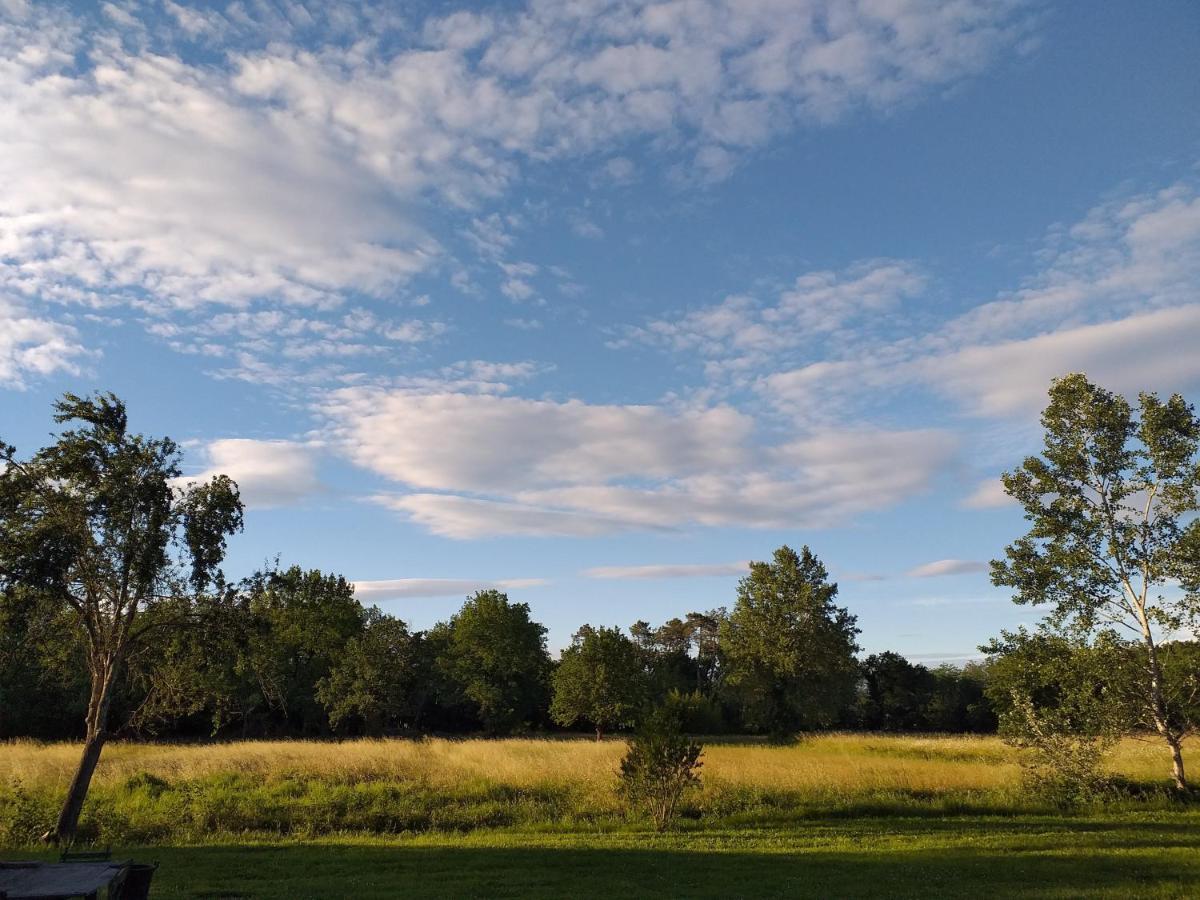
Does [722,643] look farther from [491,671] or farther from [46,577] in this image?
[46,577]

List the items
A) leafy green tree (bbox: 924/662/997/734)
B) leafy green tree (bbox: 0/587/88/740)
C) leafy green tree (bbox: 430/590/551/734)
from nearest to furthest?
1. leafy green tree (bbox: 0/587/88/740)
2. leafy green tree (bbox: 430/590/551/734)
3. leafy green tree (bbox: 924/662/997/734)

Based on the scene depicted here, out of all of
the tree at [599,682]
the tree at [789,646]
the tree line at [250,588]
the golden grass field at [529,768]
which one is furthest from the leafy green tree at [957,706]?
the golden grass field at [529,768]

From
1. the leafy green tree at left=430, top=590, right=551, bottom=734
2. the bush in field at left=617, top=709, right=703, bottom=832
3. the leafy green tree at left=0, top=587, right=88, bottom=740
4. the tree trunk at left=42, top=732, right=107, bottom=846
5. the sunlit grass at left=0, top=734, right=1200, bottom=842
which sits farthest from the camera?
the leafy green tree at left=430, top=590, right=551, bottom=734

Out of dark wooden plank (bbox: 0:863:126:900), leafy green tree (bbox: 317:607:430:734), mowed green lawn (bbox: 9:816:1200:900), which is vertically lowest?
mowed green lawn (bbox: 9:816:1200:900)

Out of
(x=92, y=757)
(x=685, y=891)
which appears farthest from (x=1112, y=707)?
(x=92, y=757)

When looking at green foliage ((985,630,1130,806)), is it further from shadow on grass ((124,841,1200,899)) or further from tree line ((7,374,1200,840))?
shadow on grass ((124,841,1200,899))

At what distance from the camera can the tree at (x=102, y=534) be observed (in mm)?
19266

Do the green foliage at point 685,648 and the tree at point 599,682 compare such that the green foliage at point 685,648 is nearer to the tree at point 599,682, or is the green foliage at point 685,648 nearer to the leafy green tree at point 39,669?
the tree at point 599,682

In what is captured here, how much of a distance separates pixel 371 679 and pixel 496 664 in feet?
45.4

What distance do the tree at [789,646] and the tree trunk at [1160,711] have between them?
33.8 metres

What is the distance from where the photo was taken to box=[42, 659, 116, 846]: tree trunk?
760 inches

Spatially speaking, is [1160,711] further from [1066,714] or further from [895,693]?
[895,693]

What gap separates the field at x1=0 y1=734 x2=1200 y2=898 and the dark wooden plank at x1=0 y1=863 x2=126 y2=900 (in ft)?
15.4

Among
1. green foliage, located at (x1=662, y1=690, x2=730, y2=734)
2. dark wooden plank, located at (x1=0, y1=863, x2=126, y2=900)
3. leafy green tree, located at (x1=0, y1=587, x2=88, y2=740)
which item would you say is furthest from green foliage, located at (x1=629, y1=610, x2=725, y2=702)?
dark wooden plank, located at (x1=0, y1=863, x2=126, y2=900)
